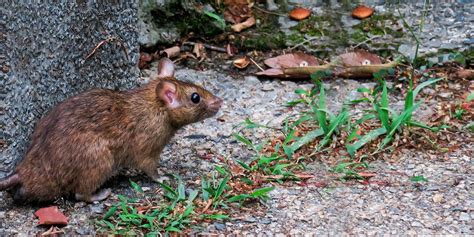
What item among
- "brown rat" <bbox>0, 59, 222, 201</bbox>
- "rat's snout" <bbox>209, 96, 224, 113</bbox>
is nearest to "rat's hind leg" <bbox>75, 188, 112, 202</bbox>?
"brown rat" <bbox>0, 59, 222, 201</bbox>

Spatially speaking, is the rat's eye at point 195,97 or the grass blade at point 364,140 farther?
the grass blade at point 364,140

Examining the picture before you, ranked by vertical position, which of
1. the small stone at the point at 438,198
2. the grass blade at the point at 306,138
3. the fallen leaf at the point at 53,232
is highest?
the fallen leaf at the point at 53,232

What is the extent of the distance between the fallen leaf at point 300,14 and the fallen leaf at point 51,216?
3779 mm

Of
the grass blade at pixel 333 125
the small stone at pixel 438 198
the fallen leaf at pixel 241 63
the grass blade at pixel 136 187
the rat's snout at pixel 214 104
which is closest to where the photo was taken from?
the small stone at pixel 438 198

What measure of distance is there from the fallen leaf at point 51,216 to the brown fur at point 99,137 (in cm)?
12

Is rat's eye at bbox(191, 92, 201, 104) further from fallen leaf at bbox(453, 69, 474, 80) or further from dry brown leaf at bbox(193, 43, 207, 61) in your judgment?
fallen leaf at bbox(453, 69, 474, 80)

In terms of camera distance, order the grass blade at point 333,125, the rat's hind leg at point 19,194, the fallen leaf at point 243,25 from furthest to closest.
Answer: the fallen leaf at point 243,25
the grass blade at point 333,125
the rat's hind leg at point 19,194

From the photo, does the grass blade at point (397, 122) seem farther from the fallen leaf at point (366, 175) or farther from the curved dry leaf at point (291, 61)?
the curved dry leaf at point (291, 61)

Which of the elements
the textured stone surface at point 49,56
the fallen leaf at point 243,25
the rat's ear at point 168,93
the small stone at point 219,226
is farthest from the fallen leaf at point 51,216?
the fallen leaf at point 243,25

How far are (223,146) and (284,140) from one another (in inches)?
19.6

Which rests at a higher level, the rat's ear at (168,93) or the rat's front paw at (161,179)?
the rat's ear at (168,93)

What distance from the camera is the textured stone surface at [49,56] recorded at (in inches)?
Result: 216

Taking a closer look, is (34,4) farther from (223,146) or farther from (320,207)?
(320,207)

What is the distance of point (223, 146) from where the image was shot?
21.6 feet
